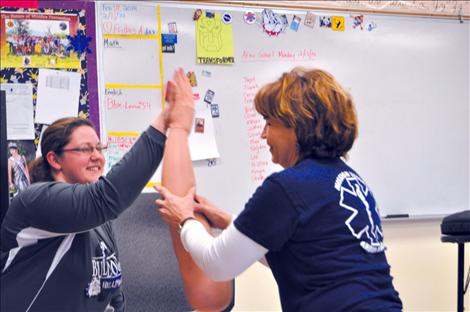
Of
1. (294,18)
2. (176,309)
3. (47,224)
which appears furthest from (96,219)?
(294,18)

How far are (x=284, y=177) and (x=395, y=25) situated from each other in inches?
88.7

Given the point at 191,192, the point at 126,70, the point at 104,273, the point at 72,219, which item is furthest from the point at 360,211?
the point at 126,70

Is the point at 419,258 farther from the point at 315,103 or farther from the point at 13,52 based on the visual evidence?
the point at 13,52

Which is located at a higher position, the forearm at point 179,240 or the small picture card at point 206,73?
the small picture card at point 206,73

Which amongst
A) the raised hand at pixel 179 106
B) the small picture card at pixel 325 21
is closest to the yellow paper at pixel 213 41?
the small picture card at pixel 325 21

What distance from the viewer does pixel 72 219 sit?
→ 1260mm

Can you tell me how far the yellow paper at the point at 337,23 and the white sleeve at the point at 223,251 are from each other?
6.78ft

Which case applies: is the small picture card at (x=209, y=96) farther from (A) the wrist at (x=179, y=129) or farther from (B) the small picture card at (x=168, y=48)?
(A) the wrist at (x=179, y=129)

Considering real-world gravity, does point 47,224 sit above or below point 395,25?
below

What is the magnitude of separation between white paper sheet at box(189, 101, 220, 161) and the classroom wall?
3.73 ft

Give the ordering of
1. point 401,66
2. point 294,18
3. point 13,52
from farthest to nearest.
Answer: point 401,66 → point 294,18 → point 13,52

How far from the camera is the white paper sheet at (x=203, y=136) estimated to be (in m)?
2.65

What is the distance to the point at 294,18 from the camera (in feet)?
9.16

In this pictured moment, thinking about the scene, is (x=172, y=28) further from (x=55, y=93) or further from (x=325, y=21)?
(x=325, y=21)
